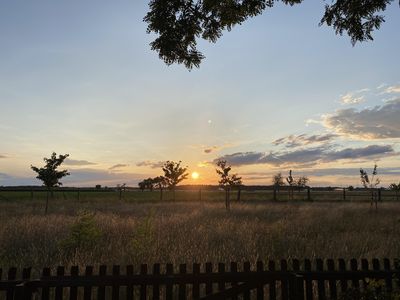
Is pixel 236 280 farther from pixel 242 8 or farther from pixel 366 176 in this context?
pixel 366 176

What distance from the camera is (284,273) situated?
18.1ft

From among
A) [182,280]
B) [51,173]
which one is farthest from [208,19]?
[51,173]

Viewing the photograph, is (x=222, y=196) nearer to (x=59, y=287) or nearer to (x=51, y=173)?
(x=51, y=173)

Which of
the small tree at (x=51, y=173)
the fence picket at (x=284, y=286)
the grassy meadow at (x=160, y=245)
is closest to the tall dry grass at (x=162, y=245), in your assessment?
the grassy meadow at (x=160, y=245)

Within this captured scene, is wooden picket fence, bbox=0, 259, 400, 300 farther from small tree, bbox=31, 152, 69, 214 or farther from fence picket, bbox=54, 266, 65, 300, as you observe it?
small tree, bbox=31, 152, 69, 214

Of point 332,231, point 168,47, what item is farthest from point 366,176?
point 168,47

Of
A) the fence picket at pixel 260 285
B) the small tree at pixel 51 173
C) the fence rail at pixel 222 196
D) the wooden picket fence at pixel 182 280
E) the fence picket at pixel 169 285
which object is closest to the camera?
the wooden picket fence at pixel 182 280

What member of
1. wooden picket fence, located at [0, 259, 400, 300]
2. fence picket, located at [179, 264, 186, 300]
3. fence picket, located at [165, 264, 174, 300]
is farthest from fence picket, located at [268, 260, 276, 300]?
fence picket, located at [165, 264, 174, 300]

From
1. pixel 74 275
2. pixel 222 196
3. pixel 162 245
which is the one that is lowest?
pixel 162 245

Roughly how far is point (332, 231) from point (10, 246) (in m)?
10.7

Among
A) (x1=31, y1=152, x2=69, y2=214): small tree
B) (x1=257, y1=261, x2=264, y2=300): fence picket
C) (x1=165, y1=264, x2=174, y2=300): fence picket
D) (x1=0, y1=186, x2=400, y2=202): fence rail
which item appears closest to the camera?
(x1=165, y1=264, x2=174, y2=300): fence picket

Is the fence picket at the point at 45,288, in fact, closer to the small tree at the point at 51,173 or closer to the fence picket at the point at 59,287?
the fence picket at the point at 59,287

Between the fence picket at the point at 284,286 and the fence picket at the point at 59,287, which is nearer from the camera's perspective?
the fence picket at the point at 59,287

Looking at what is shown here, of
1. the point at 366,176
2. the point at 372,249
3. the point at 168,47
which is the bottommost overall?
the point at 372,249
